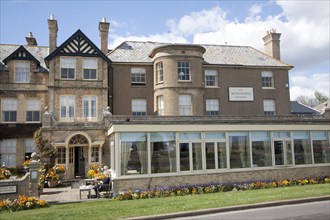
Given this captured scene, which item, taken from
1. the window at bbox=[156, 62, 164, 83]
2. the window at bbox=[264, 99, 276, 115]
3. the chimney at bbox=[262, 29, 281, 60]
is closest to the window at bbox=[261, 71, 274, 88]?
the window at bbox=[264, 99, 276, 115]

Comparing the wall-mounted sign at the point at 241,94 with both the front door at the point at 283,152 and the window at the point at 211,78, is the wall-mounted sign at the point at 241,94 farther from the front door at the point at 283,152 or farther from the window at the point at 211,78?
the front door at the point at 283,152

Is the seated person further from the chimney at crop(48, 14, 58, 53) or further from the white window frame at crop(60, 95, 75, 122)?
the chimney at crop(48, 14, 58, 53)

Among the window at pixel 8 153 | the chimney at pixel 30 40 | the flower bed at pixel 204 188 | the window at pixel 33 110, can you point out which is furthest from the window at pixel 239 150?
the chimney at pixel 30 40

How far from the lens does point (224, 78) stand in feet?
97.5

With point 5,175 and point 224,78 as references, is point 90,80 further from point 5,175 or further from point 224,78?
point 224,78

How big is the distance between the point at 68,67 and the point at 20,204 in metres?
15.0

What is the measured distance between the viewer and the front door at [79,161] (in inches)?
938

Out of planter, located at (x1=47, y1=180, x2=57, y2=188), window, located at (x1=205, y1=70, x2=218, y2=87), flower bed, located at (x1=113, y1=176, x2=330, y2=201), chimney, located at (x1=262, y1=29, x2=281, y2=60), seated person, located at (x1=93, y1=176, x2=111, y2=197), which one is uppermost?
chimney, located at (x1=262, y1=29, x2=281, y2=60)

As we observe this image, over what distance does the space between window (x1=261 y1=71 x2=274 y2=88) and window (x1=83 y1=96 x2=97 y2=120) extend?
55.6ft

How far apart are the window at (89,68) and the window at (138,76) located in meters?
3.81

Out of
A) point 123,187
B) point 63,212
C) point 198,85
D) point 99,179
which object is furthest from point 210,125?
point 198,85

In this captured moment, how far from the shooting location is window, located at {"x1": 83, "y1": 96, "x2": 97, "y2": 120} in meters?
25.2

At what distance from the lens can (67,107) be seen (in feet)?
81.4

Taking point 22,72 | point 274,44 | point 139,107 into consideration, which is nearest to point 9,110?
point 22,72
